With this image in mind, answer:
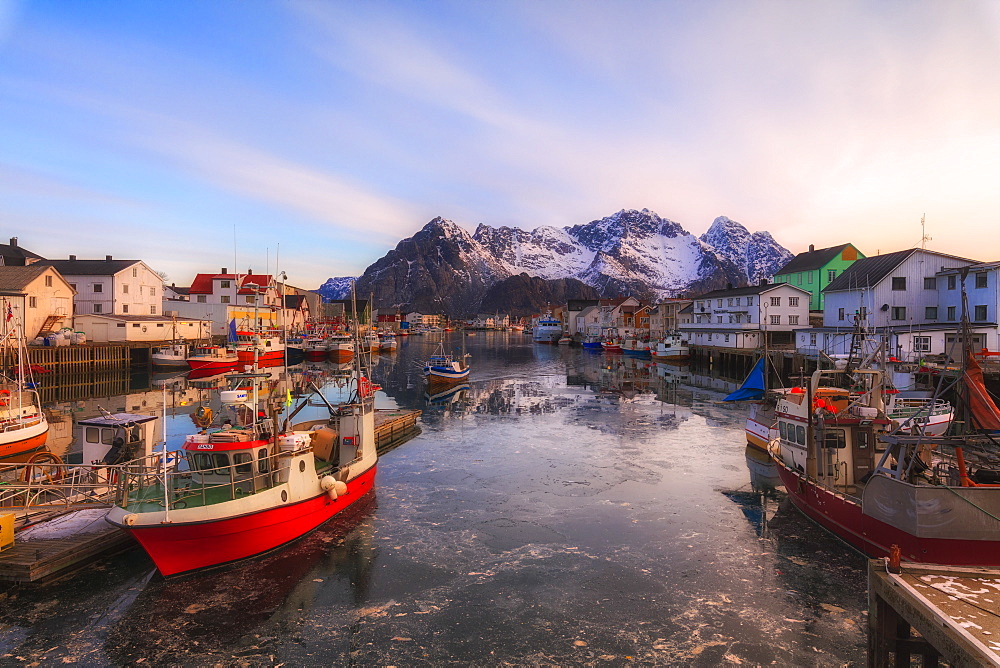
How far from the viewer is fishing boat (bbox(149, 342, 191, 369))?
218 feet

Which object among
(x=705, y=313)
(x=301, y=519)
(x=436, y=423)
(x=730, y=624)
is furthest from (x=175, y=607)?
(x=705, y=313)

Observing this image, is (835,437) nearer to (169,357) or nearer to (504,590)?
(504,590)

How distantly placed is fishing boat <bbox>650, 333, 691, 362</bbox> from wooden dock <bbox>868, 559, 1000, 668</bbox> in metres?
77.4

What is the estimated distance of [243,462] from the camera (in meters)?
14.7

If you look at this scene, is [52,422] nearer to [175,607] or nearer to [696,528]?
[175,607]

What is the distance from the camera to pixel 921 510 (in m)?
12.5

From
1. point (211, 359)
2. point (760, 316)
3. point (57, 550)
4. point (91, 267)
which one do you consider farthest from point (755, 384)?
point (91, 267)

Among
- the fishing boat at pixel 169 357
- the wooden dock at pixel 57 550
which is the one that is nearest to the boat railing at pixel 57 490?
the wooden dock at pixel 57 550

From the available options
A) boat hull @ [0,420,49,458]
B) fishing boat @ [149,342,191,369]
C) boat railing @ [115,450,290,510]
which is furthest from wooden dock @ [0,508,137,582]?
fishing boat @ [149,342,191,369]

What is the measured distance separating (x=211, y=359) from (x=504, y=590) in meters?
62.5

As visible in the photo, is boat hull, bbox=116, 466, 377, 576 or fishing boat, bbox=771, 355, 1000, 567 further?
boat hull, bbox=116, 466, 377, 576

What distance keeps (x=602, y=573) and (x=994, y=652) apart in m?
9.37

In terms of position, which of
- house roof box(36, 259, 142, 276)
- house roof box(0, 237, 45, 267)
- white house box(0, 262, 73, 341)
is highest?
house roof box(0, 237, 45, 267)

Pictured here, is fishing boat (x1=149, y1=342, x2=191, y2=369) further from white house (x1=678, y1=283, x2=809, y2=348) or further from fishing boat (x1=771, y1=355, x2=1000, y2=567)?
white house (x1=678, y1=283, x2=809, y2=348)
